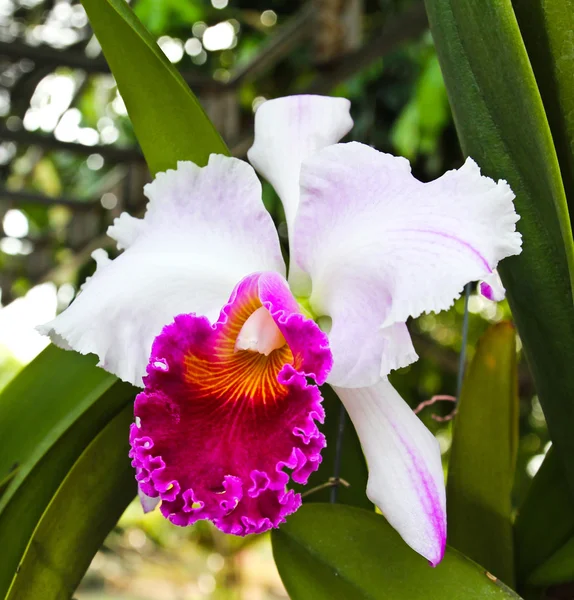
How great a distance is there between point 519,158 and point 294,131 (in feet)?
0.59

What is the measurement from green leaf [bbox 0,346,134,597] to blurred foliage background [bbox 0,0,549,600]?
1202 millimetres

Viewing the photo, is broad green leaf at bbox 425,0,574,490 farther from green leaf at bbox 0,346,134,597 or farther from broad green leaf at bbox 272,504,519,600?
green leaf at bbox 0,346,134,597

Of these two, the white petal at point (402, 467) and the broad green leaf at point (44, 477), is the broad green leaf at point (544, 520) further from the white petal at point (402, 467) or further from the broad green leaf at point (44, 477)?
the broad green leaf at point (44, 477)

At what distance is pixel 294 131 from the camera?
529mm

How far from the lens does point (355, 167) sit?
0.44 m

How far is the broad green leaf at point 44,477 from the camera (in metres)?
0.51

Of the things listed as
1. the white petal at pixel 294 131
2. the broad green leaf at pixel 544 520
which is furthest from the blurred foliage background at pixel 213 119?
the broad green leaf at pixel 544 520

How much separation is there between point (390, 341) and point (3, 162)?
3.04 m

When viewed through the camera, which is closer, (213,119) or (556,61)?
(556,61)

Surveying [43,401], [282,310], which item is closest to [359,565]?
[282,310]

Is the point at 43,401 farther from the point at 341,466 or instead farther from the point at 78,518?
the point at 341,466

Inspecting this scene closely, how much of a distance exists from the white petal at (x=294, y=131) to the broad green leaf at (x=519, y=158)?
0.09 metres

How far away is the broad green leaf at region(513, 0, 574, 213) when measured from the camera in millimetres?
443

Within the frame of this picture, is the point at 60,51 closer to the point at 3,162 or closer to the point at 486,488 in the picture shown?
the point at 3,162
